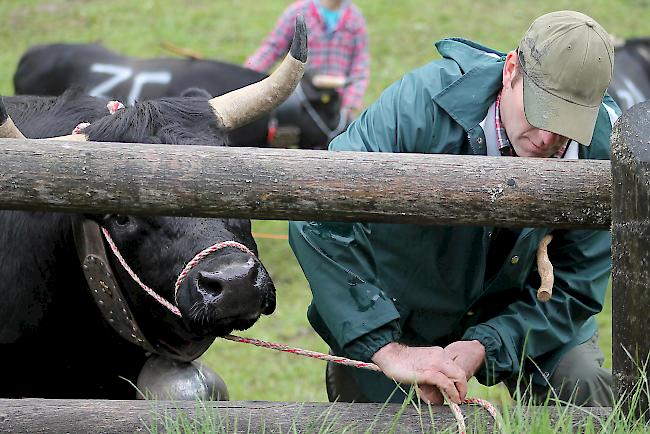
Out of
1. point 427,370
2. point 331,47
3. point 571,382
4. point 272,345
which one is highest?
point 427,370

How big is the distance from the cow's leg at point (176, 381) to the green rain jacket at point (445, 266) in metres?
0.41

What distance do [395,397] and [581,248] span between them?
0.79 meters

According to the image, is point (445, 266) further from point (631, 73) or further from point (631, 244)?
point (631, 73)

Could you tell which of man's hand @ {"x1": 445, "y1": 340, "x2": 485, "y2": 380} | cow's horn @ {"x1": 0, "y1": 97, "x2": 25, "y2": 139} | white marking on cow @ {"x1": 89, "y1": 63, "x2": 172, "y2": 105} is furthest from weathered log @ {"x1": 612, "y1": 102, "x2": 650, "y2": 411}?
white marking on cow @ {"x1": 89, "y1": 63, "x2": 172, "y2": 105}

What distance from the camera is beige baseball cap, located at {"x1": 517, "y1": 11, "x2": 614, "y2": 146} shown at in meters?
2.90

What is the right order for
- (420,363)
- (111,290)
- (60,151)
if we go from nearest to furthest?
(60,151) < (420,363) < (111,290)

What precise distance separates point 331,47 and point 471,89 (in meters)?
5.34

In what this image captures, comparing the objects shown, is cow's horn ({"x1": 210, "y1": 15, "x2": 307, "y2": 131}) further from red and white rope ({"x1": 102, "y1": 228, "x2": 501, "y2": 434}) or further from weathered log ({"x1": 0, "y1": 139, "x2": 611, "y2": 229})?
weathered log ({"x1": 0, "y1": 139, "x2": 611, "y2": 229})

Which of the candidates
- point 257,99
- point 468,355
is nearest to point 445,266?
point 468,355

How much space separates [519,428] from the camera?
2498mm

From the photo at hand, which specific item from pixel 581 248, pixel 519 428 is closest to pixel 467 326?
pixel 581 248

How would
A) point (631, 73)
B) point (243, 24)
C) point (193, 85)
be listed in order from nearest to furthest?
1. point (193, 85)
2. point (631, 73)
3. point (243, 24)

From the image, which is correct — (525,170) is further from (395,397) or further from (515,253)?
(395,397)

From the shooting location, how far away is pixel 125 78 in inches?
332
